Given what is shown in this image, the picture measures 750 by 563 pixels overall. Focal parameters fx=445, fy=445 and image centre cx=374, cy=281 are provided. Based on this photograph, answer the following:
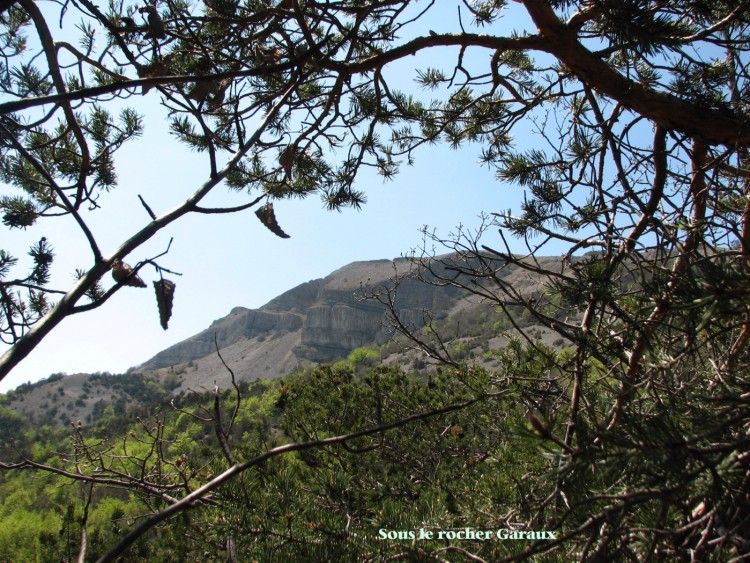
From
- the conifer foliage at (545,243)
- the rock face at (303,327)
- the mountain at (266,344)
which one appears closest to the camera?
the conifer foliage at (545,243)

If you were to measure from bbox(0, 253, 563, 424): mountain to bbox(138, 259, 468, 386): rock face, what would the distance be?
0.42 feet

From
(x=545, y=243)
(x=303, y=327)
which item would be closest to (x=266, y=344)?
(x=303, y=327)

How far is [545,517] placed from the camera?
931 mm

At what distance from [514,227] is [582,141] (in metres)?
0.41

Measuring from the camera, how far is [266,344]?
197 ft

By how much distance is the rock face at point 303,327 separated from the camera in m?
52.1

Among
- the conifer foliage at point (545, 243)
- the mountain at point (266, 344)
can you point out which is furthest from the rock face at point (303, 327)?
the conifer foliage at point (545, 243)

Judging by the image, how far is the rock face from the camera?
171 feet

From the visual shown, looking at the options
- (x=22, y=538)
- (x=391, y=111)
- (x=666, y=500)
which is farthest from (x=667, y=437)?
(x=22, y=538)

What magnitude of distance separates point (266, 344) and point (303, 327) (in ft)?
17.9

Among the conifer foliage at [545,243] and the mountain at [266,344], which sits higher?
Result: the mountain at [266,344]

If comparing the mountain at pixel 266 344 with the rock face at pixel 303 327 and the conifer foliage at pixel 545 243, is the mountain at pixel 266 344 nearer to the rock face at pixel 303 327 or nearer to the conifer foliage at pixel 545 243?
the rock face at pixel 303 327

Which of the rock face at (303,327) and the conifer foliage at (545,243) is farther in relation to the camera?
the rock face at (303,327)

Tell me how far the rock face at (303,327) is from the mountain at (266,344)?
0.13m
